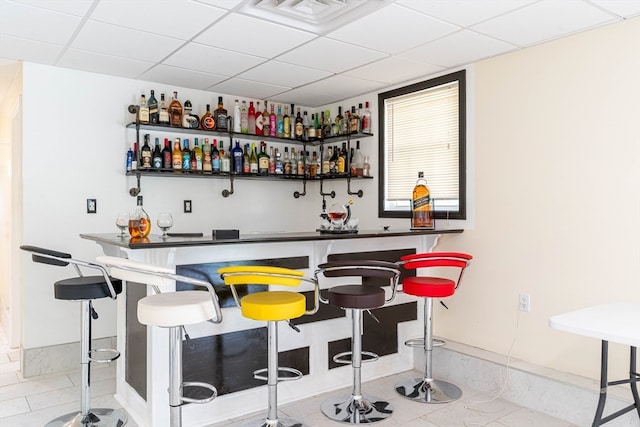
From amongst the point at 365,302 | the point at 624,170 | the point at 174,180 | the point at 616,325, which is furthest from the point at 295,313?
the point at 174,180

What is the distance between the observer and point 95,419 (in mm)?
2639

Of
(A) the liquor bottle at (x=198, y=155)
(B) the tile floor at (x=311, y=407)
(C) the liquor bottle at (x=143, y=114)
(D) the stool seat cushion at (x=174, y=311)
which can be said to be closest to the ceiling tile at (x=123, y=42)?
(C) the liquor bottle at (x=143, y=114)

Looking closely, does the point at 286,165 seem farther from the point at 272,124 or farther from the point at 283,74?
the point at 283,74

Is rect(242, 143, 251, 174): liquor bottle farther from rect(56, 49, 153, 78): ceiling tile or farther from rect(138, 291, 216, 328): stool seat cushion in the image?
rect(138, 291, 216, 328): stool seat cushion

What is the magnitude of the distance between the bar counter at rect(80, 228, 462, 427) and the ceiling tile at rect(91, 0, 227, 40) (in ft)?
4.17

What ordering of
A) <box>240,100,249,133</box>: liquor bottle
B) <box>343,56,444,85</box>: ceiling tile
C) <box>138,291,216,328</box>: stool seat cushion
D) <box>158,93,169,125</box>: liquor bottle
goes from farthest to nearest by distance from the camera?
<box>240,100,249,133</box>: liquor bottle, <box>158,93,169,125</box>: liquor bottle, <box>343,56,444,85</box>: ceiling tile, <box>138,291,216,328</box>: stool seat cushion

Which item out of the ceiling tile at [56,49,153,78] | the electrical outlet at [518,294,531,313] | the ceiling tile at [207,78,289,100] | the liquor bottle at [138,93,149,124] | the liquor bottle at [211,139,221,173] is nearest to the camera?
the electrical outlet at [518,294,531,313]

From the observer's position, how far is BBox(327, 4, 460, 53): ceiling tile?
268 centimetres

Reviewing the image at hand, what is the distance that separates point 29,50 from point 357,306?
114 inches

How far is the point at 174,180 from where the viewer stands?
4.22 metres

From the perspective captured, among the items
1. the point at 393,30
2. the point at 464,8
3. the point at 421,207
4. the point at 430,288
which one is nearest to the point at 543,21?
the point at 464,8

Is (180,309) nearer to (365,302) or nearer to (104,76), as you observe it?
(365,302)

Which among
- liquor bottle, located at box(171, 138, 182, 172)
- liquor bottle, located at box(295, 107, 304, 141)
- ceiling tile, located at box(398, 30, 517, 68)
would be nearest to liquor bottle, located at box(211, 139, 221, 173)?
liquor bottle, located at box(171, 138, 182, 172)

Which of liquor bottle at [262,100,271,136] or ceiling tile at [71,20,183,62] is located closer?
ceiling tile at [71,20,183,62]
